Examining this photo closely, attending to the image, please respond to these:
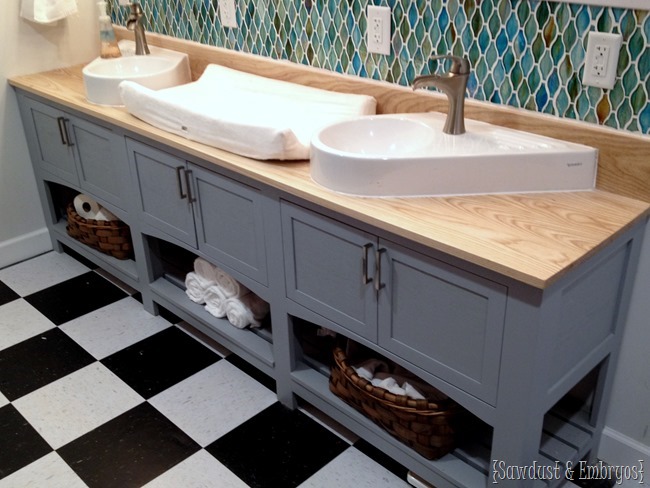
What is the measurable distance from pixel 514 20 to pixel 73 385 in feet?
5.53

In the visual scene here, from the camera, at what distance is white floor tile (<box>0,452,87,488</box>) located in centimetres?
180

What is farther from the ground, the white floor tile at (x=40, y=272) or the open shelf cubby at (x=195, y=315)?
the open shelf cubby at (x=195, y=315)

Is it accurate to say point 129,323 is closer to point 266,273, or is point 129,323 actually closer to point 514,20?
point 266,273

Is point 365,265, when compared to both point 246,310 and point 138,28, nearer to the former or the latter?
point 246,310

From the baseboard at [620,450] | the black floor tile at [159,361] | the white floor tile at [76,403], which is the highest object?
the baseboard at [620,450]

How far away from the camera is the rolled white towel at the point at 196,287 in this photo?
2.28 meters

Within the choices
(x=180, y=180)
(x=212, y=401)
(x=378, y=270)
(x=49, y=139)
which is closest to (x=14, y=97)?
(x=49, y=139)

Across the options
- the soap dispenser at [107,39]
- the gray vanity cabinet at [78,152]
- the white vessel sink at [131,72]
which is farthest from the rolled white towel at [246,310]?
the soap dispenser at [107,39]

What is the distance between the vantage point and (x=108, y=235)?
2.60 meters

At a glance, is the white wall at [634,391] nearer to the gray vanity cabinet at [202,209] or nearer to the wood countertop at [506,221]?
the wood countertop at [506,221]

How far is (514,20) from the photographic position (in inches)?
64.2

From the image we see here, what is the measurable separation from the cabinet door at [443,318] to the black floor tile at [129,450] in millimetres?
727

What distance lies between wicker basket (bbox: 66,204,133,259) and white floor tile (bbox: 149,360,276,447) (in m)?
0.68

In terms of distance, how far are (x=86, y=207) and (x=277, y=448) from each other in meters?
1.37
